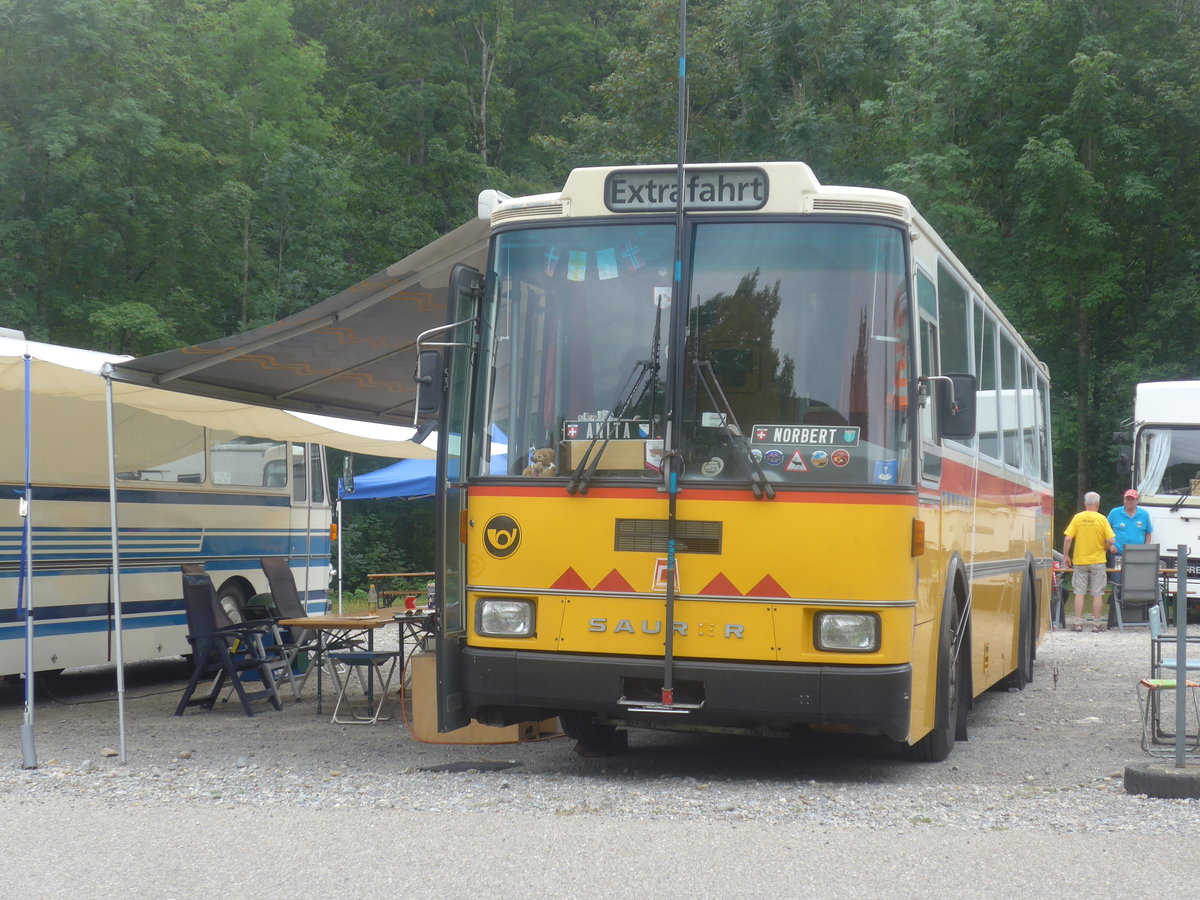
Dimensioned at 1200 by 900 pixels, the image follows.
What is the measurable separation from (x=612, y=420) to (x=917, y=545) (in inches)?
64.8

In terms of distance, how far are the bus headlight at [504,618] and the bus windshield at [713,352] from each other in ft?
2.22

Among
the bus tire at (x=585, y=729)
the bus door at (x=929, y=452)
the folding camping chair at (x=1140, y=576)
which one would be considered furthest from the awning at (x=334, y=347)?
the folding camping chair at (x=1140, y=576)

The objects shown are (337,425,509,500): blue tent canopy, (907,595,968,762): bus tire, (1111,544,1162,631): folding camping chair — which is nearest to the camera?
(907,595,968,762): bus tire

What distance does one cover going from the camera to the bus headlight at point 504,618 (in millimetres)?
7398

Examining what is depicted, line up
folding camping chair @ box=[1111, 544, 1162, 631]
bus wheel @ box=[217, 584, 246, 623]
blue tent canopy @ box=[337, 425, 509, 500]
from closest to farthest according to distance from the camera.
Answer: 1. folding camping chair @ box=[1111, 544, 1162, 631]
2. bus wheel @ box=[217, 584, 246, 623]
3. blue tent canopy @ box=[337, 425, 509, 500]

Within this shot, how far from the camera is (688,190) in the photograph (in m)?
7.44

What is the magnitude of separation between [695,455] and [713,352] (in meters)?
0.52

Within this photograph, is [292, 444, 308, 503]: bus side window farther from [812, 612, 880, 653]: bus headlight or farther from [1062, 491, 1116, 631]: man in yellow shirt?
[1062, 491, 1116, 631]: man in yellow shirt

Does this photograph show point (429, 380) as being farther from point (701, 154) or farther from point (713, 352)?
point (701, 154)

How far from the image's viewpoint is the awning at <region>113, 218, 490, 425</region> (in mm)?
8828

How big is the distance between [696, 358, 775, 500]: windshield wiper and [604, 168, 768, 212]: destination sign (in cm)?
84

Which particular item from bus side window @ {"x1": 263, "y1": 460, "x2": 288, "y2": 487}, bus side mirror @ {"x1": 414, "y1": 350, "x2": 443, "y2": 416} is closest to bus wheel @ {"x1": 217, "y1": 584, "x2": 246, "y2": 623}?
bus side window @ {"x1": 263, "y1": 460, "x2": 288, "y2": 487}

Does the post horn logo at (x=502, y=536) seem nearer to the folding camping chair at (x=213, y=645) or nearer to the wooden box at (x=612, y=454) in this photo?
the wooden box at (x=612, y=454)

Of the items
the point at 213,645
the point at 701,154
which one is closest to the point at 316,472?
the point at 213,645
